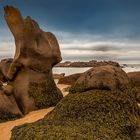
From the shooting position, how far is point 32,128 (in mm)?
6812

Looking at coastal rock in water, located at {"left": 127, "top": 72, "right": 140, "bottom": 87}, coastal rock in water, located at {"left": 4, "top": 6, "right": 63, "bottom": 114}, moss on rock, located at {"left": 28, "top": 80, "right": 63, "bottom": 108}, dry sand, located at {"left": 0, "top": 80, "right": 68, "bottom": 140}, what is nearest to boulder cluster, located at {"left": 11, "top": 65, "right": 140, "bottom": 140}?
dry sand, located at {"left": 0, "top": 80, "right": 68, "bottom": 140}

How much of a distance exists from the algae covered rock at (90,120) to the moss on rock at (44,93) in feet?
16.1

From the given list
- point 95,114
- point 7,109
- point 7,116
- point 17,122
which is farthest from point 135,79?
point 95,114

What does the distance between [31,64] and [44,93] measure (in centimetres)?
135

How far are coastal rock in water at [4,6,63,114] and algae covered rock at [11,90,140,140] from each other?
501cm

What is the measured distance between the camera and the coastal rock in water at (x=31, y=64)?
43.5ft

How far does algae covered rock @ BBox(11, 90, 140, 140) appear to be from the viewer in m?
6.42

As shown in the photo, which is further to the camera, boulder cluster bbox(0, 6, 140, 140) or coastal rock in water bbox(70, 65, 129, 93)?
coastal rock in water bbox(70, 65, 129, 93)

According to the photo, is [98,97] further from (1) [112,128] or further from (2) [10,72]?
(2) [10,72]

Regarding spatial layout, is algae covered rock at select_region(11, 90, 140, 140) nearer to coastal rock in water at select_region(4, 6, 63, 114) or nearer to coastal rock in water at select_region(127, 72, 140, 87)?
coastal rock in water at select_region(4, 6, 63, 114)

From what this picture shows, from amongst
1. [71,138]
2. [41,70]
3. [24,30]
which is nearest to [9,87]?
[41,70]

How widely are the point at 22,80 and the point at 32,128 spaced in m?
6.94

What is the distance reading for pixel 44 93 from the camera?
13648mm

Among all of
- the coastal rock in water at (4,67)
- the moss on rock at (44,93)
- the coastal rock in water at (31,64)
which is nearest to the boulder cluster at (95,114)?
the moss on rock at (44,93)
